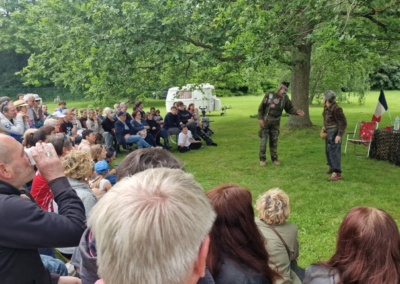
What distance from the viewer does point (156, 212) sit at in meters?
1.07

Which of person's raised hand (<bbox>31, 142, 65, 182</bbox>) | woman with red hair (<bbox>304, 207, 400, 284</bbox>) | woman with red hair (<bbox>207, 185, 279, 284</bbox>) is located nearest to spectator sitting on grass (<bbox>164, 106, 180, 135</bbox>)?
woman with red hair (<bbox>207, 185, 279, 284</bbox>)

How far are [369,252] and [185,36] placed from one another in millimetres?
8300

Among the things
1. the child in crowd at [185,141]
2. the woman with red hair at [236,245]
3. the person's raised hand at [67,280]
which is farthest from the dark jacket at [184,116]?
the woman with red hair at [236,245]

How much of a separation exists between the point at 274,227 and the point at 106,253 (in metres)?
1.89

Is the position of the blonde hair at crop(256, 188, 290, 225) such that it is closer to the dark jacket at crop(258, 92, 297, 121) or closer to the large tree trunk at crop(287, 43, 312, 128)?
the dark jacket at crop(258, 92, 297, 121)

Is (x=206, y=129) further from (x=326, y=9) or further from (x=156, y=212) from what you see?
(x=156, y=212)

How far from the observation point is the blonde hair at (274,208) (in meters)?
2.77

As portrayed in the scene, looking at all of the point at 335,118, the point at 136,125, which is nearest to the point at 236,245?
the point at 335,118

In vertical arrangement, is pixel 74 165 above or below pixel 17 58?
below

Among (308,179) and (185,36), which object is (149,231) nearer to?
(308,179)

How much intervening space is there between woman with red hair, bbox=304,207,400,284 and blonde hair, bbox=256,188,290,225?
77 centimetres

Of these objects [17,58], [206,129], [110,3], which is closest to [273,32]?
[110,3]

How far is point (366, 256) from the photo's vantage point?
1904 mm

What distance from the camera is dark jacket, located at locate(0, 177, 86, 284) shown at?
5.37 ft
